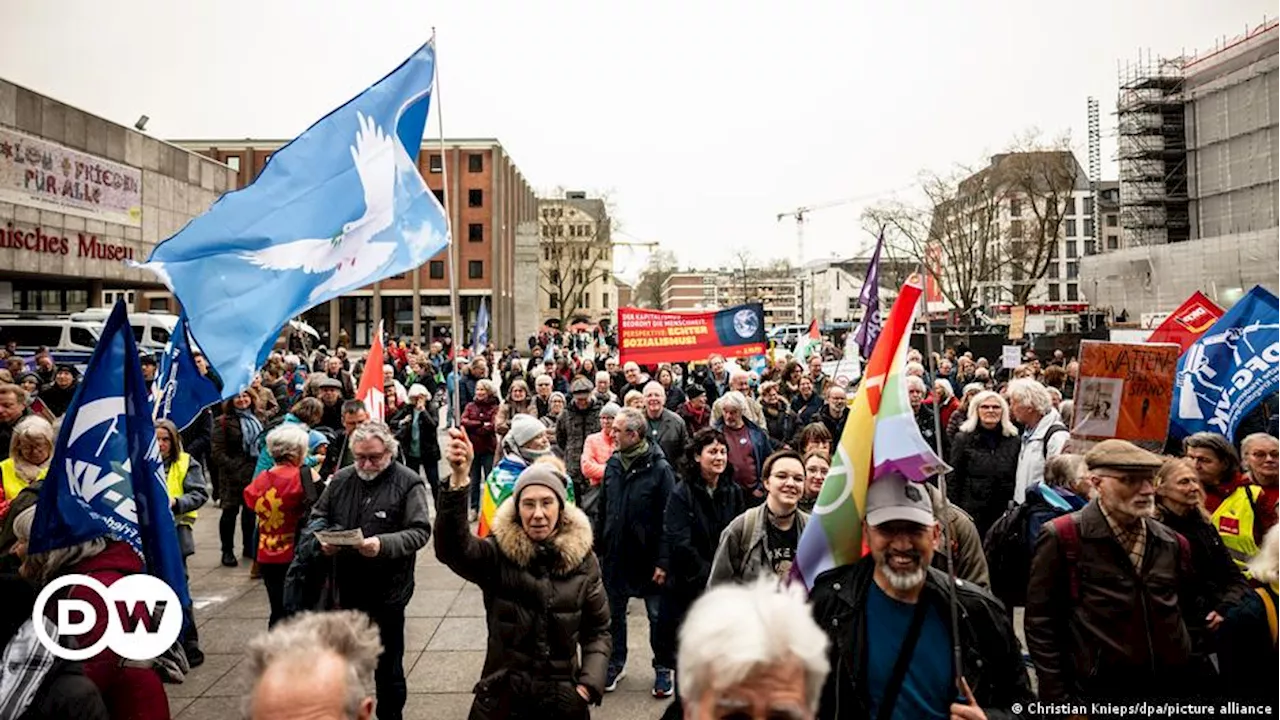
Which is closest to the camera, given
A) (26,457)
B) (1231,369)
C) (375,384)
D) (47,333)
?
(26,457)

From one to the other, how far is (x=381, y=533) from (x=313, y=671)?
8.47 feet

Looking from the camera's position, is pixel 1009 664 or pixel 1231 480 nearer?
pixel 1009 664

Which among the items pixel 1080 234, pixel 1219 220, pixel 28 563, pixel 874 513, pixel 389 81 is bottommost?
pixel 28 563

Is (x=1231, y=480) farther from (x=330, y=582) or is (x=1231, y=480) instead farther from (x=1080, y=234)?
(x=1080, y=234)

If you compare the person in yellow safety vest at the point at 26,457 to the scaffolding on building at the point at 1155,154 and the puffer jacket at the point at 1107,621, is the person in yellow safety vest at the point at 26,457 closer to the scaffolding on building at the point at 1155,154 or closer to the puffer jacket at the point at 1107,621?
the puffer jacket at the point at 1107,621

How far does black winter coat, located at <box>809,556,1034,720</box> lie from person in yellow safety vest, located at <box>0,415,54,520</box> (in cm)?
464

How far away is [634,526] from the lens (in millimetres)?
5816

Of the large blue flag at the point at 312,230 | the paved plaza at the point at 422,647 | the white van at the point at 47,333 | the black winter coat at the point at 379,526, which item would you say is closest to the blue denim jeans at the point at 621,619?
the paved plaza at the point at 422,647

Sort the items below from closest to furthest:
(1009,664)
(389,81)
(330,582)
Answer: (1009,664), (330,582), (389,81)

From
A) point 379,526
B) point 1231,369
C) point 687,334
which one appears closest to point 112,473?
point 379,526

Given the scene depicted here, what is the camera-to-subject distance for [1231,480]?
192 inches

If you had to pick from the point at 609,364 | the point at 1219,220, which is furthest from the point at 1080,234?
the point at 609,364

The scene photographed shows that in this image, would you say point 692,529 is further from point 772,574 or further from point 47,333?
point 47,333

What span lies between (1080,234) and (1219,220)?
64073mm
